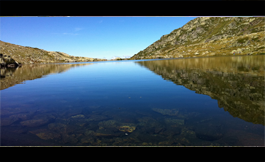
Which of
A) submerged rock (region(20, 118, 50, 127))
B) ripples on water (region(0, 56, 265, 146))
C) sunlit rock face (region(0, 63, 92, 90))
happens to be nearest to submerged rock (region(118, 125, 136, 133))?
ripples on water (region(0, 56, 265, 146))

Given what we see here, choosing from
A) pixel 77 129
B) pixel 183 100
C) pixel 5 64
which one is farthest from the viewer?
pixel 5 64

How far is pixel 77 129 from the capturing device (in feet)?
28.7

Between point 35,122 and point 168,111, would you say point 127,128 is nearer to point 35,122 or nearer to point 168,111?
point 168,111

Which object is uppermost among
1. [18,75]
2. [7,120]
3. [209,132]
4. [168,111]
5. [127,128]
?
[18,75]

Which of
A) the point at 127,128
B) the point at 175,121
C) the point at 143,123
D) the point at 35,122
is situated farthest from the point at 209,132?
the point at 35,122

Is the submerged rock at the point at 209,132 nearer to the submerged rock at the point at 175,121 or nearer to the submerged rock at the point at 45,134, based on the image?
the submerged rock at the point at 175,121

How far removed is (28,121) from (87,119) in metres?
4.44

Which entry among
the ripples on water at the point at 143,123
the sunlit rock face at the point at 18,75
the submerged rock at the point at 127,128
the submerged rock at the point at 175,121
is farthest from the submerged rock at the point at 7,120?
the sunlit rock face at the point at 18,75

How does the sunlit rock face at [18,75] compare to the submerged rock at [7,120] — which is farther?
the sunlit rock face at [18,75]

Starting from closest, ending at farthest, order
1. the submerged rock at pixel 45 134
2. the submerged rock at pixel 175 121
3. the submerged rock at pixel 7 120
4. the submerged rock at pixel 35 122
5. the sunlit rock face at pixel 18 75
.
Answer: the submerged rock at pixel 45 134 → the submerged rock at pixel 175 121 → the submerged rock at pixel 35 122 → the submerged rock at pixel 7 120 → the sunlit rock face at pixel 18 75

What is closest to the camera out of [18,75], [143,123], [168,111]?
[143,123]

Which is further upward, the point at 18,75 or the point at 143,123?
the point at 18,75
